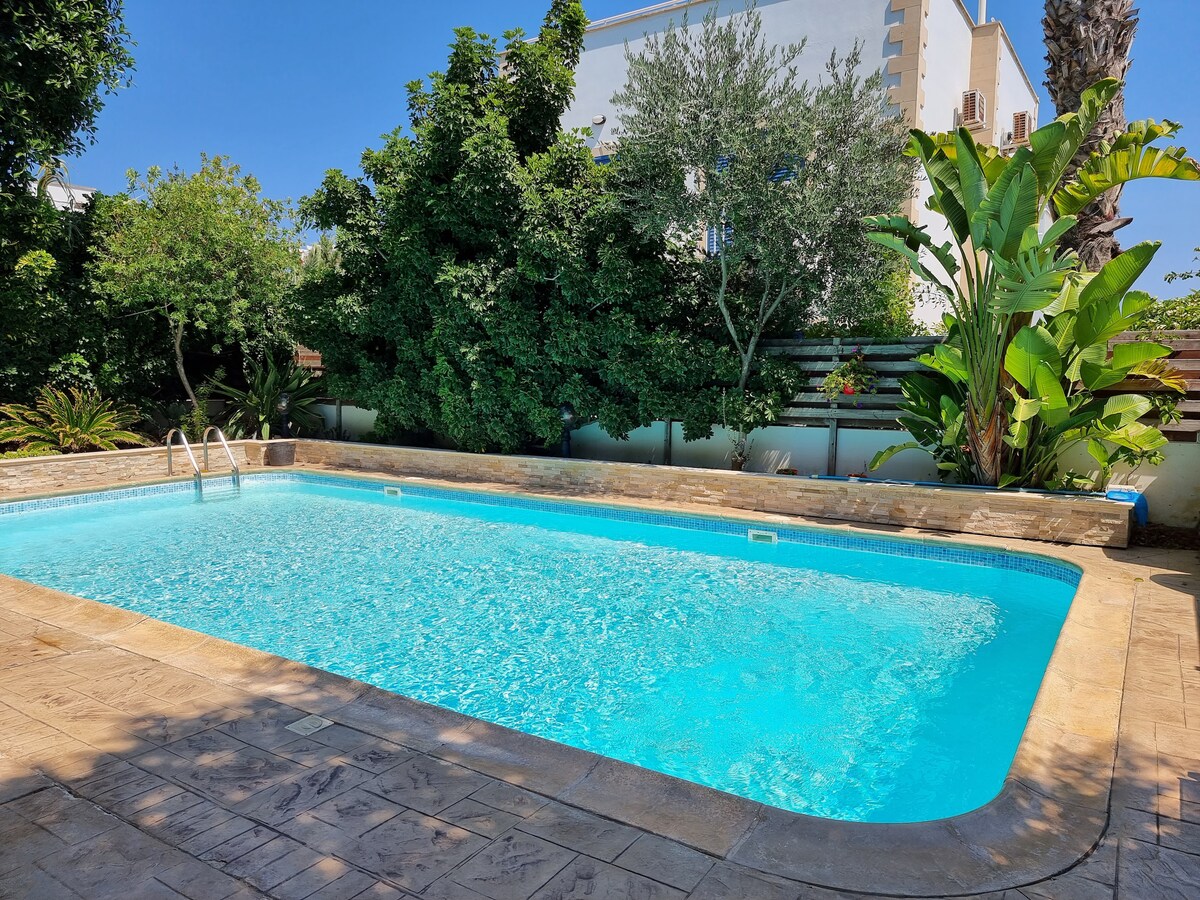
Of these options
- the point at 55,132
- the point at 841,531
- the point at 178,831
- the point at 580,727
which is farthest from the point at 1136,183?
the point at 55,132

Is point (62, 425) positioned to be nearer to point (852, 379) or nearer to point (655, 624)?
point (655, 624)

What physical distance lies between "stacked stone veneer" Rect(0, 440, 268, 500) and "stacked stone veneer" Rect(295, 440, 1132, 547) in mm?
3060

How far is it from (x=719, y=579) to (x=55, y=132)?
13.4 m

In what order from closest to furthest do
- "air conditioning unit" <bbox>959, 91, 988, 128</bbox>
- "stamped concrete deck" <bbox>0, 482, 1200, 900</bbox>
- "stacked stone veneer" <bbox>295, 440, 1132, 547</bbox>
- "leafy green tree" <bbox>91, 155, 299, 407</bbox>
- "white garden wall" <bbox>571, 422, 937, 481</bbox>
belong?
"stamped concrete deck" <bbox>0, 482, 1200, 900</bbox>
"stacked stone veneer" <bbox>295, 440, 1132, 547</bbox>
"white garden wall" <bbox>571, 422, 937, 481</bbox>
"leafy green tree" <bbox>91, 155, 299, 407</bbox>
"air conditioning unit" <bbox>959, 91, 988, 128</bbox>

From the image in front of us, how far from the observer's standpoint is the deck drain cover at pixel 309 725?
3412mm

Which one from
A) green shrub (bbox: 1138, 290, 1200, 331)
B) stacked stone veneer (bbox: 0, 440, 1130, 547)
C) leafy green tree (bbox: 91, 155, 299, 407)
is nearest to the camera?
stacked stone veneer (bbox: 0, 440, 1130, 547)

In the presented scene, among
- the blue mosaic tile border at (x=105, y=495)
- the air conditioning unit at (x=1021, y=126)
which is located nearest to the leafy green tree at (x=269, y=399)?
the blue mosaic tile border at (x=105, y=495)

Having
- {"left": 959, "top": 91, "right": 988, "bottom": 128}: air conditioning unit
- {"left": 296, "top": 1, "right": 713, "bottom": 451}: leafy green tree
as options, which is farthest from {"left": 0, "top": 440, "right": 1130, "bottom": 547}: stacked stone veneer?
{"left": 959, "top": 91, "right": 988, "bottom": 128}: air conditioning unit

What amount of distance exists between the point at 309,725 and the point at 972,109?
55.0ft

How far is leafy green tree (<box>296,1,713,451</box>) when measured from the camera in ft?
36.5

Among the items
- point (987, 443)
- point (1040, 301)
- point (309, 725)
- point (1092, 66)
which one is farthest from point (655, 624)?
point (1092, 66)

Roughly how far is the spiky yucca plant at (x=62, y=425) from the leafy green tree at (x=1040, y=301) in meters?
13.8

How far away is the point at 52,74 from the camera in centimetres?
1124

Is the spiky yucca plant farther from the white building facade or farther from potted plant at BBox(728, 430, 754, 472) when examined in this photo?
potted plant at BBox(728, 430, 754, 472)
